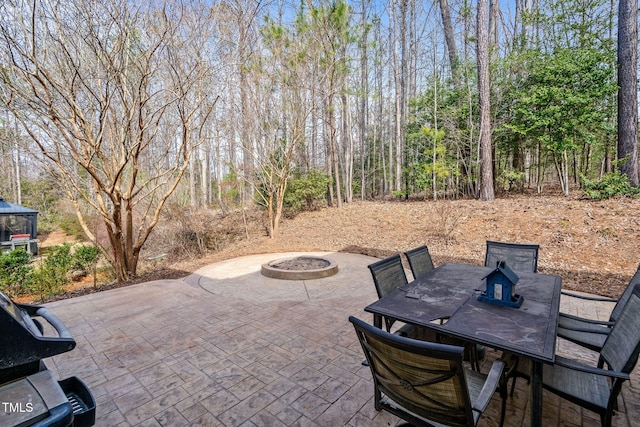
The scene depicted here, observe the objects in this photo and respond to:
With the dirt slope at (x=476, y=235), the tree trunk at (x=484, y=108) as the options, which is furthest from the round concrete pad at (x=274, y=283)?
the tree trunk at (x=484, y=108)

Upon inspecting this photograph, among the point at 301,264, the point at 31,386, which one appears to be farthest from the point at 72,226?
the point at 31,386

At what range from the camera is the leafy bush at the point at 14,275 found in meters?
5.32

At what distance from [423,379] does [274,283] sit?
12.7 feet

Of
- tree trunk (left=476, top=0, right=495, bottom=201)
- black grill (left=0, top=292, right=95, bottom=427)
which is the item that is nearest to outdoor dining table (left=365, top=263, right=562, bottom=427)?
black grill (left=0, top=292, right=95, bottom=427)

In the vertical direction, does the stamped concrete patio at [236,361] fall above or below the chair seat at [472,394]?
below

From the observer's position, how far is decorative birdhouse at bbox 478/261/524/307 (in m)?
2.02

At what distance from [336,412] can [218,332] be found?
1.74m

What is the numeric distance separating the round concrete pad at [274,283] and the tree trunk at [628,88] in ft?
23.6

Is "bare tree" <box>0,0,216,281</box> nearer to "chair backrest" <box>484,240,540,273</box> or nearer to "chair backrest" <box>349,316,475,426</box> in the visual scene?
"chair backrest" <box>349,316,475,426</box>

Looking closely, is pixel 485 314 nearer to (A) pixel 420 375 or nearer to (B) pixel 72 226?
(A) pixel 420 375

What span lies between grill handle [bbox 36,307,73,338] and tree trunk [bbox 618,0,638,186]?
1039 cm

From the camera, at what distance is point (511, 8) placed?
15281 mm

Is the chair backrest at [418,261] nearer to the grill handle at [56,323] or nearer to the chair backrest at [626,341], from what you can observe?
the chair backrest at [626,341]

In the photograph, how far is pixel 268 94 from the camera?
824 cm
